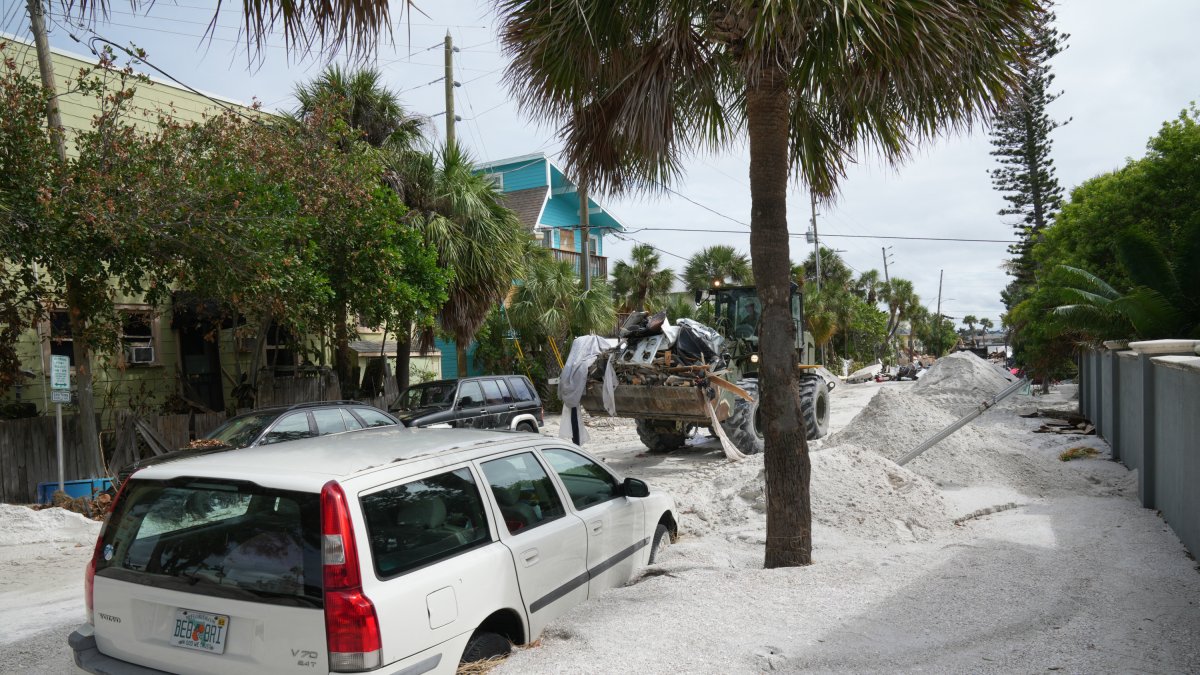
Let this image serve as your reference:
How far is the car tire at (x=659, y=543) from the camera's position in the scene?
6125 millimetres

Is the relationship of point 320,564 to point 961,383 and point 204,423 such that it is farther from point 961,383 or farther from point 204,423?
point 961,383

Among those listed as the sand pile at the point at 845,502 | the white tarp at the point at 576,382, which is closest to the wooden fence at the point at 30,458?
the white tarp at the point at 576,382

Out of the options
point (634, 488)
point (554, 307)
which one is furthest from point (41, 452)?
point (554, 307)

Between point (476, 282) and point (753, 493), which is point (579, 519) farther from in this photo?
point (476, 282)

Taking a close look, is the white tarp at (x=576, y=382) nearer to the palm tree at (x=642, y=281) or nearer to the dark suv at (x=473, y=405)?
the dark suv at (x=473, y=405)

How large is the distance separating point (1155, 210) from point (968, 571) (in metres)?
15.3

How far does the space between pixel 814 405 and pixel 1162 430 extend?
25.8ft

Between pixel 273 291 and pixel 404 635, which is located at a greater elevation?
pixel 273 291

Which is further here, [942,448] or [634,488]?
[942,448]

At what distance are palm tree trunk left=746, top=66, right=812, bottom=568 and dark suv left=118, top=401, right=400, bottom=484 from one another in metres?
6.16

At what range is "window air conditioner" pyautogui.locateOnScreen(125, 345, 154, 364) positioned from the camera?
1538 centimetres

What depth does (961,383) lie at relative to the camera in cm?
1978

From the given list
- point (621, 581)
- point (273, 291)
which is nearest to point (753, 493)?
point (621, 581)

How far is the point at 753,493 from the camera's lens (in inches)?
357
